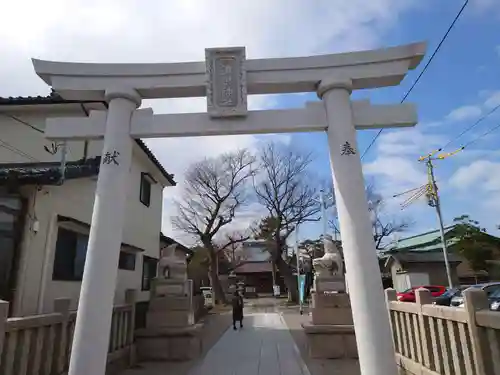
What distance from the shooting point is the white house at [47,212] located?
21.0 feet

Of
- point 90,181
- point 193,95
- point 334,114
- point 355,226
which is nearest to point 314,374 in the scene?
point 355,226

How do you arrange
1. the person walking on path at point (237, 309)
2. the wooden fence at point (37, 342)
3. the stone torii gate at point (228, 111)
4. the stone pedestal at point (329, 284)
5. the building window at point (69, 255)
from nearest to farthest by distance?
the wooden fence at point (37, 342) < the stone torii gate at point (228, 111) < the building window at point (69, 255) < the stone pedestal at point (329, 284) < the person walking on path at point (237, 309)

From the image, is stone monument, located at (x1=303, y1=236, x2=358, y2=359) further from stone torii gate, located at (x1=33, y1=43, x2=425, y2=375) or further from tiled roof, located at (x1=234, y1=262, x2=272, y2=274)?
tiled roof, located at (x1=234, y1=262, x2=272, y2=274)

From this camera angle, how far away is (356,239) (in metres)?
4.65

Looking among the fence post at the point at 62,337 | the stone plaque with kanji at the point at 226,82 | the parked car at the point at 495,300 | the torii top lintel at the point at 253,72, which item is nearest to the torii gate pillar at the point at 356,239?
the torii top lintel at the point at 253,72

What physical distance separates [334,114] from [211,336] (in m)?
10.8

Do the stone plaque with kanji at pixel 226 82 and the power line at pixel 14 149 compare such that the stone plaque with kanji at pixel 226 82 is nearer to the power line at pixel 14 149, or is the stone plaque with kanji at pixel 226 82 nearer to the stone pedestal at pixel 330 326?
the stone pedestal at pixel 330 326

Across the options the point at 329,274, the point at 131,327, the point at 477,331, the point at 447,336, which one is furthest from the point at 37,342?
the point at 329,274

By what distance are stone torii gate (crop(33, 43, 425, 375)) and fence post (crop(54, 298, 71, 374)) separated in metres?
1.71

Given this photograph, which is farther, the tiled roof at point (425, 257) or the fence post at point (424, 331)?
the tiled roof at point (425, 257)

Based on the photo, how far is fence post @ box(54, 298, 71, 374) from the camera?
5473 mm

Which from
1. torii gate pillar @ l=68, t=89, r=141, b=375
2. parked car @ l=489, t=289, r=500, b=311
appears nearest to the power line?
torii gate pillar @ l=68, t=89, r=141, b=375

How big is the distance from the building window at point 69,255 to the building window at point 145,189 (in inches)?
166

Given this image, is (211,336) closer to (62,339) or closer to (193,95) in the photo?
(62,339)
